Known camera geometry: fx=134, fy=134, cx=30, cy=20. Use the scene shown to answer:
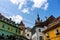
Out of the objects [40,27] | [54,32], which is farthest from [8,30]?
[54,32]

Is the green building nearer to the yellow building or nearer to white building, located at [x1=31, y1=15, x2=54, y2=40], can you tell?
white building, located at [x1=31, y1=15, x2=54, y2=40]

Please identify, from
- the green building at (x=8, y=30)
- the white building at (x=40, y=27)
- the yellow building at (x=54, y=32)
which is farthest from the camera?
the white building at (x=40, y=27)

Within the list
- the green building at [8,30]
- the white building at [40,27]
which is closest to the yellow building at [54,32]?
the white building at [40,27]

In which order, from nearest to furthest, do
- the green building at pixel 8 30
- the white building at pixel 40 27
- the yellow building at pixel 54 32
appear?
1. the yellow building at pixel 54 32
2. the green building at pixel 8 30
3. the white building at pixel 40 27

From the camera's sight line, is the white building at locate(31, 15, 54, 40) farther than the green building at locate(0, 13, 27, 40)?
Yes

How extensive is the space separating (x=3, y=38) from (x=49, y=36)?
1635 cm

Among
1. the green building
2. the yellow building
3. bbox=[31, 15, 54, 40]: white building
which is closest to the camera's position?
the yellow building

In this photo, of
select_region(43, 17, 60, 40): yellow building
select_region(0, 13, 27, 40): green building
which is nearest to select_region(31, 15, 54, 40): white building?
select_region(0, 13, 27, 40): green building

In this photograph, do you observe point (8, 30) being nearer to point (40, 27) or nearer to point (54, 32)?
point (40, 27)

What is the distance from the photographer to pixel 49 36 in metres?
39.8

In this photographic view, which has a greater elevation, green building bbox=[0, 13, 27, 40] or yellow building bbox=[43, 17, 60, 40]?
green building bbox=[0, 13, 27, 40]

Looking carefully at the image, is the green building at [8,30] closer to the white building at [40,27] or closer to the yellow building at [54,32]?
the white building at [40,27]

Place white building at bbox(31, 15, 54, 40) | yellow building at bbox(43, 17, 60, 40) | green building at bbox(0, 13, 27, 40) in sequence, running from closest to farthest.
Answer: yellow building at bbox(43, 17, 60, 40), green building at bbox(0, 13, 27, 40), white building at bbox(31, 15, 54, 40)

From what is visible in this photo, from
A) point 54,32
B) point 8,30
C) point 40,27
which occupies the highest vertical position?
point 40,27
